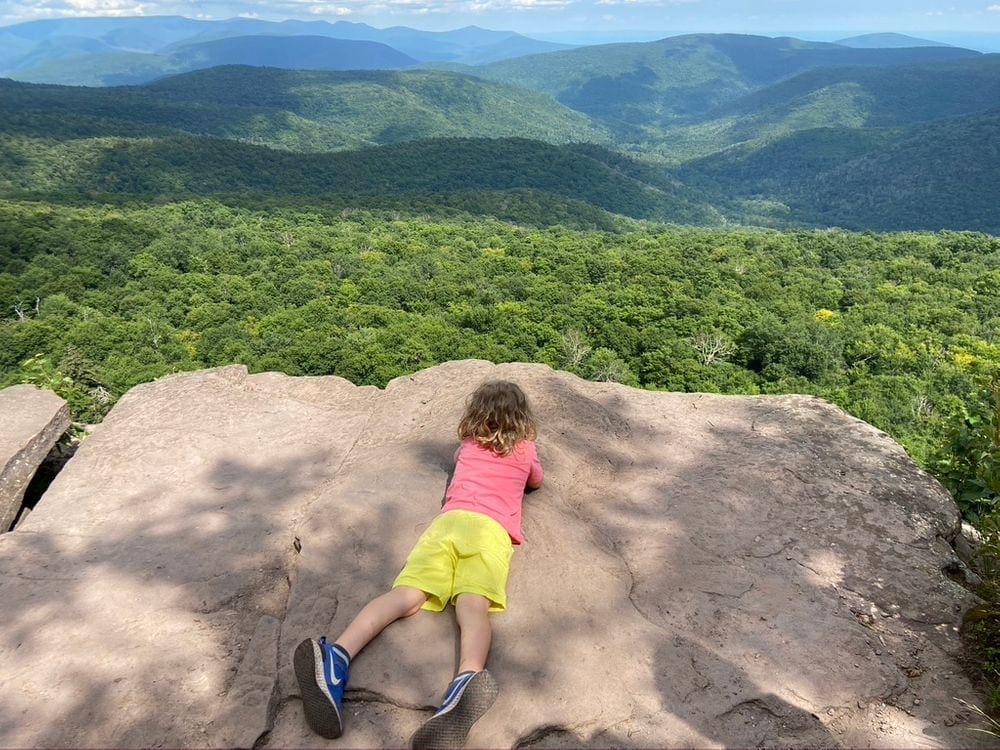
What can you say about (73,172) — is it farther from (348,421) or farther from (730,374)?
(348,421)

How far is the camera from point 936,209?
134 metres

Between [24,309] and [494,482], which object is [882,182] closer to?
[24,309]

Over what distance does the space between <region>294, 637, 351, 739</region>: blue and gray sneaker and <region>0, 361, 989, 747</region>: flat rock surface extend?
4.5 inches

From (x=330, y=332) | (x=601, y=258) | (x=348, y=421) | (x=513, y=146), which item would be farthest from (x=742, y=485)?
(x=513, y=146)

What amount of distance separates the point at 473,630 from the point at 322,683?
87 cm

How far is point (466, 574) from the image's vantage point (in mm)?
3955

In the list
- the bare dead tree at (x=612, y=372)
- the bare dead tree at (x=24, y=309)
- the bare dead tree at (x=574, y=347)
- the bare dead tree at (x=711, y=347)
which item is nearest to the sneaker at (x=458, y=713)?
the bare dead tree at (x=612, y=372)

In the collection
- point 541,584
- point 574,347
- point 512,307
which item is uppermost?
point 541,584

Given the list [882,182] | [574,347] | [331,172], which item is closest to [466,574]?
[574,347]

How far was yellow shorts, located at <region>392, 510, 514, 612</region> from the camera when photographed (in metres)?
3.90

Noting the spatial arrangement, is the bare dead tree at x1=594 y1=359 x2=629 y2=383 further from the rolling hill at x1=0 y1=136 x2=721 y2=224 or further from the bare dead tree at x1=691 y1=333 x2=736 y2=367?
the rolling hill at x1=0 y1=136 x2=721 y2=224

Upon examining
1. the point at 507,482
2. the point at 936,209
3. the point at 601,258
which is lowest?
the point at 936,209

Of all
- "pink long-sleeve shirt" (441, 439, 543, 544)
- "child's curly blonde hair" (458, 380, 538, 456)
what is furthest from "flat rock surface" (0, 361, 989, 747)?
"child's curly blonde hair" (458, 380, 538, 456)

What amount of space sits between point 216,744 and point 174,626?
107 cm
